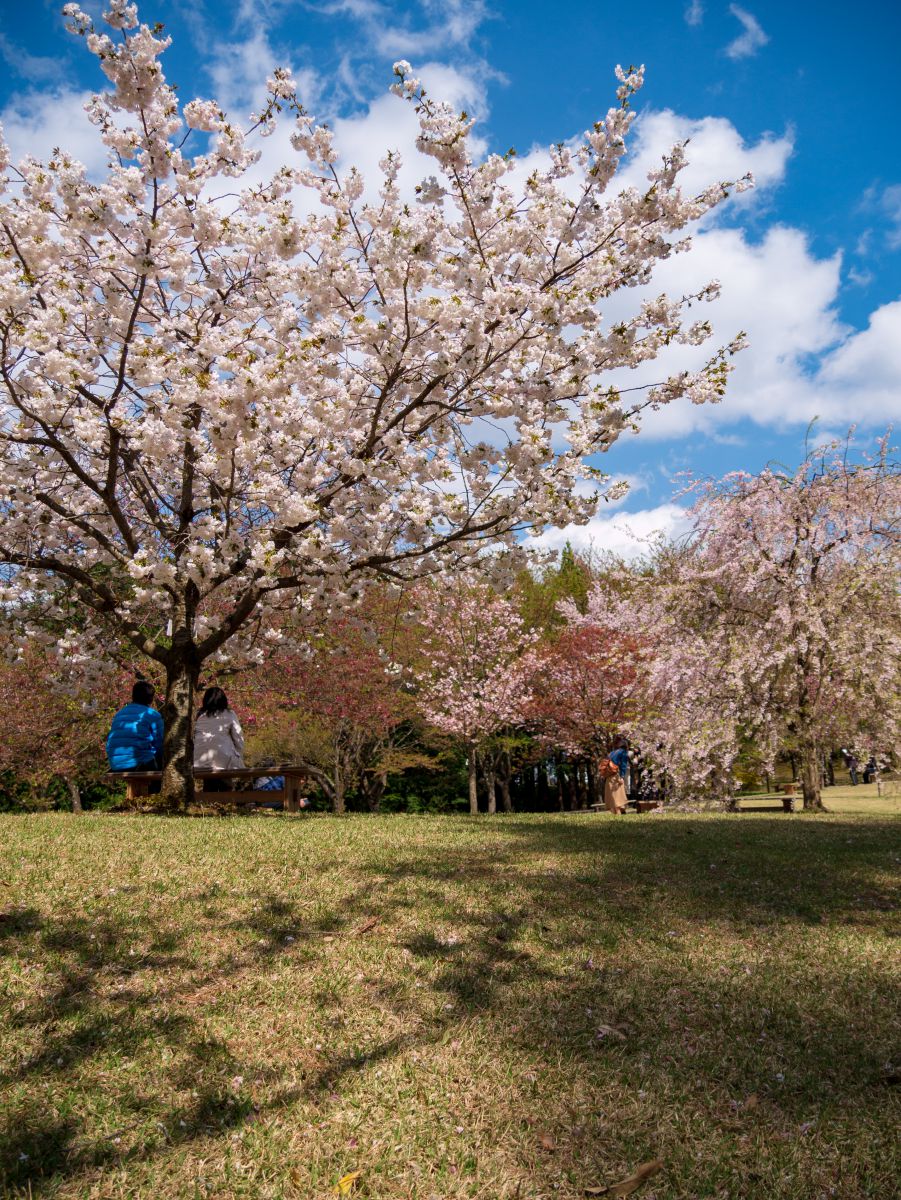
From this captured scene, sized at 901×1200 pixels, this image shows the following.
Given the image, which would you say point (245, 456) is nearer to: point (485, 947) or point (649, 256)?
point (649, 256)

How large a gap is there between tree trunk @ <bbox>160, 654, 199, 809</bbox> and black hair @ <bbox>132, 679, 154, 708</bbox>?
3.83 feet

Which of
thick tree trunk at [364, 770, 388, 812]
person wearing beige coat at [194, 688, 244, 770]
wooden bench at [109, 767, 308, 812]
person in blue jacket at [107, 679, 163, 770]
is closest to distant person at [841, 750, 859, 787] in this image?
wooden bench at [109, 767, 308, 812]

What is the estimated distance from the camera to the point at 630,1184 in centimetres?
277

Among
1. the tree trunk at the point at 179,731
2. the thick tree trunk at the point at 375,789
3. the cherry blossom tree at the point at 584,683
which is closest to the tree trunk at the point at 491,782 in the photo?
the thick tree trunk at the point at 375,789

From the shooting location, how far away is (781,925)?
18.0ft

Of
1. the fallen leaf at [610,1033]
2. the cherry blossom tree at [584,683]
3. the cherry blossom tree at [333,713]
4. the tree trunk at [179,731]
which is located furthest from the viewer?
the cherry blossom tree at [584,683]

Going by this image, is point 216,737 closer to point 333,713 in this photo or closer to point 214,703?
point 214,703

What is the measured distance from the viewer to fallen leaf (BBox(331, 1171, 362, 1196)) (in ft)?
8.98

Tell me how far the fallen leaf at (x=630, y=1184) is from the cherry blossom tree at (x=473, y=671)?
21.4 m

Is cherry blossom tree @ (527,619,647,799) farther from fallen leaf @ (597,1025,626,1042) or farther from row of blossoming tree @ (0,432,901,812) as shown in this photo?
fallen leaf @ (597,1025,626,1042)

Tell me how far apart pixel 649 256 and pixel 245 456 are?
13.0ft

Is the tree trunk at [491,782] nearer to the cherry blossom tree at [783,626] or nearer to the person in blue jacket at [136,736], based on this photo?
the cherry blossom tree at [783,626]

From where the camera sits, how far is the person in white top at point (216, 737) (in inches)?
429

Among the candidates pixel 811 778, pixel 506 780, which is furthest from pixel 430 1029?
pixel 506 780
